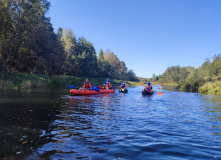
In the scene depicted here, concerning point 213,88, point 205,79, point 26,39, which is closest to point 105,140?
point 26,39

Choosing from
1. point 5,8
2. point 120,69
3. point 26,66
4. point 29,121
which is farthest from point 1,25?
point 120,69

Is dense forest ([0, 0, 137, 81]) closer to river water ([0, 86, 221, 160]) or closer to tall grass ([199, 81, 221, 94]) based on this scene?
river water ([0, 86, 221, 160])

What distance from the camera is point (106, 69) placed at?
226 feet

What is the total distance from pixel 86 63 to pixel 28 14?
30422 mm

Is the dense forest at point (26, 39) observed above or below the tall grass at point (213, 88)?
above

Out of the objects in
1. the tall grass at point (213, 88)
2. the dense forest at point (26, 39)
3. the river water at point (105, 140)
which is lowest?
the river water at point (105, 140)

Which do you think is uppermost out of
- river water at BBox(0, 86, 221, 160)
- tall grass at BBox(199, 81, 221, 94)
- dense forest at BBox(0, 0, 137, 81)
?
dense forest at BBox(0, 0, 137, 81)

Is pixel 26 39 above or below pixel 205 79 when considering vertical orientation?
above

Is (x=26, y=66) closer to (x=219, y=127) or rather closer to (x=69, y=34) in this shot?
(x=69, y=34)

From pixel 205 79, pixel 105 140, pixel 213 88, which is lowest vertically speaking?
pixel 105 140

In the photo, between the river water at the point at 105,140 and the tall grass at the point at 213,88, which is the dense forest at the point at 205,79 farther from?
the river water at the point at 105,140

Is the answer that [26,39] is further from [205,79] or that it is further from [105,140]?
[205,79]

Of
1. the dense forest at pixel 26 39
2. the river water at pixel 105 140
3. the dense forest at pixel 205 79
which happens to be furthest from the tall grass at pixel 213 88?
the dense forest at pixel 26 39

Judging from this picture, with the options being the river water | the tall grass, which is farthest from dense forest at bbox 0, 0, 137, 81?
the tall grass
